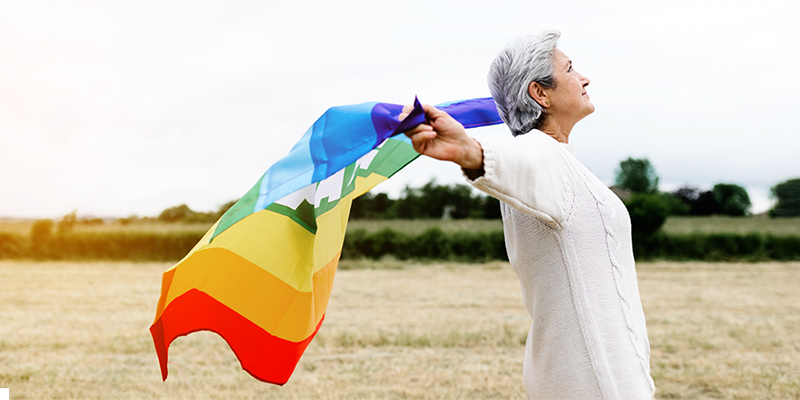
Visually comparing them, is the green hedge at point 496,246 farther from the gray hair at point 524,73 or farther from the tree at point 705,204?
the gray hair at point 524,73

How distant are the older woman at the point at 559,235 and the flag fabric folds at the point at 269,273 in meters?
0.59

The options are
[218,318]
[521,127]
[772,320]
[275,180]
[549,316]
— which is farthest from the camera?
[772,320]

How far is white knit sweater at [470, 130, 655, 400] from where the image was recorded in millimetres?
1443

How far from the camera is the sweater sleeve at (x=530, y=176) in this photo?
127cm

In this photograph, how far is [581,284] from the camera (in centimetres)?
148

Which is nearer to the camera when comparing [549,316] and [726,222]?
[549,316]

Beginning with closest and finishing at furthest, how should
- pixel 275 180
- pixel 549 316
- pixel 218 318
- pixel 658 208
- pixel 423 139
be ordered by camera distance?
1. pixel 423 139
2. pixel 549 316
3. pixel 275 180
4. pixel 218 318
5. pixel 658 208

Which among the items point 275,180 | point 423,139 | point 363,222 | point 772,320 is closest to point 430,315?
point 772,320

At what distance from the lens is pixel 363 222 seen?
1723 centimetres

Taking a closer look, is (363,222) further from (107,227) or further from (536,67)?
(536,67)

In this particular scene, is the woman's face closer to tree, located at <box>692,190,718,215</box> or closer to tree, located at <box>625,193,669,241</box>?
tree, located at <box>625,193,669,241</box>

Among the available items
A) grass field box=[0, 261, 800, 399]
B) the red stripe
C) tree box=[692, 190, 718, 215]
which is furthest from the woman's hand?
tree box=[692, 190, 718, 215]

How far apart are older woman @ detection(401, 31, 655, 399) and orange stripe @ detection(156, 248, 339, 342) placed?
861mm

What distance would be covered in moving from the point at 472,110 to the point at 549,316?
0.97 m
